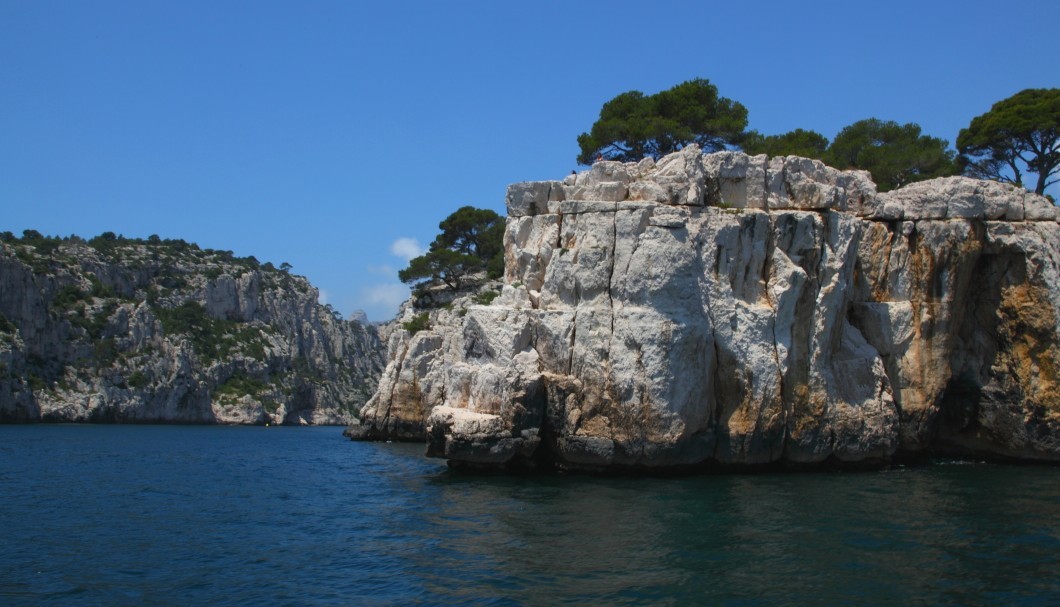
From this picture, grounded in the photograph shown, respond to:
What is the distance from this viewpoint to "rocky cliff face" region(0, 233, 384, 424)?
78188 millimetres

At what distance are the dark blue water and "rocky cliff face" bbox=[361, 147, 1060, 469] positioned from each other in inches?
59.7

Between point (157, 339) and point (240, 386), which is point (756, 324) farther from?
point (240, 386)

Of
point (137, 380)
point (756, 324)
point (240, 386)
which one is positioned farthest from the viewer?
point (240, 386)

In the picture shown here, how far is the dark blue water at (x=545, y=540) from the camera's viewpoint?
13.4m

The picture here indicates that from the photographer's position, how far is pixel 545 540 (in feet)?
54.1

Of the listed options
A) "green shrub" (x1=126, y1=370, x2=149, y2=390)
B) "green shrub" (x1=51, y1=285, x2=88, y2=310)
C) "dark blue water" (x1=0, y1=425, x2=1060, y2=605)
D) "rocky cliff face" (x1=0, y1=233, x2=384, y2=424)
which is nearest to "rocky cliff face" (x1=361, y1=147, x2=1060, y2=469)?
"dark blue water" (x1=0, y1=425, x2=1060, y2=605)

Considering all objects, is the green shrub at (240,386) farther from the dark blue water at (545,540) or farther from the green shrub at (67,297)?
the dark blue water at (545,540)

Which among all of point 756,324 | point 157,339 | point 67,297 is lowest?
point 756,324

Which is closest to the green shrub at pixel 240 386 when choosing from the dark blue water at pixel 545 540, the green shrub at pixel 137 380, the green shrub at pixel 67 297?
the green shrub at pixel 137 380

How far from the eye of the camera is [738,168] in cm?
2709

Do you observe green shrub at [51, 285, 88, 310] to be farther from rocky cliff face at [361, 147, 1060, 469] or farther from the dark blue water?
rocky cliff face at [361, 147, 1060, 469]

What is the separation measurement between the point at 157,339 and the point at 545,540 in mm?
87245

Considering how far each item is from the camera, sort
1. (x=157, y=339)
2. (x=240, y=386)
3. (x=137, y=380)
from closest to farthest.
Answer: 1. (x=137, y=380)
2. (x=157, y=339)
3. (x=240, y=386)

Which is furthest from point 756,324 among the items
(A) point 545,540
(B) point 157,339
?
(B) point 157,339
